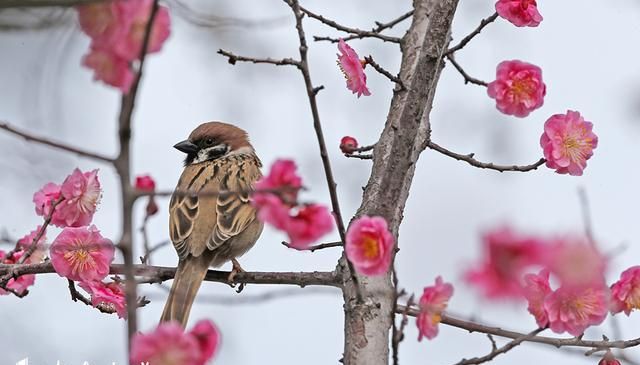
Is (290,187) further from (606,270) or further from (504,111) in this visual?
(504,111)

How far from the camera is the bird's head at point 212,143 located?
5777 millimetres

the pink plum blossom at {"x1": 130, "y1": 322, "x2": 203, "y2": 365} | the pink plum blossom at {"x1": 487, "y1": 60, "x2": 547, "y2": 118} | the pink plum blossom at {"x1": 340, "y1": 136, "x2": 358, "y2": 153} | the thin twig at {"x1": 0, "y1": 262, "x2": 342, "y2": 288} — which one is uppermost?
the pink plum blossom at {"x1": 487, "y1": 60, "x2": 547, "y2": 118}

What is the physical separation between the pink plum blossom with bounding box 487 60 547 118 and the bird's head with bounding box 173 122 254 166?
7.91 feet

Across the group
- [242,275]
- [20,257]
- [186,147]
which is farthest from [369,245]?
[186,147]

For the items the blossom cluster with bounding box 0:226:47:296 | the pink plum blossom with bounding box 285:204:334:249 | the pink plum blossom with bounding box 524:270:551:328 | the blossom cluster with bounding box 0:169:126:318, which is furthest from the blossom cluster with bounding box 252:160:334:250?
the blossom cluster with bounding box 0:226:47:296

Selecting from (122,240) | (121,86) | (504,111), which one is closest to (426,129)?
(504,111)

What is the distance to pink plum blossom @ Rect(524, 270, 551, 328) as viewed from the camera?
300 cm

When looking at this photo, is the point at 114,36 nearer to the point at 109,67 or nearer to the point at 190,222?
the point at 109,67

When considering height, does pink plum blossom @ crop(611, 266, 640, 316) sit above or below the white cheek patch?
below

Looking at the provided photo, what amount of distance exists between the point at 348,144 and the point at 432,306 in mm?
1278

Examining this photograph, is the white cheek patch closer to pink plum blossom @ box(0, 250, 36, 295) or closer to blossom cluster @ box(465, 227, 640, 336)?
pink plum blossom @ box(0, 250, 36, 295)

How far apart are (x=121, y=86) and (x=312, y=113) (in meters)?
0.49

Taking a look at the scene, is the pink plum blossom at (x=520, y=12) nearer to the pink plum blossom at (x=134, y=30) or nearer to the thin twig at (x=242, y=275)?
the thin twig at (x=242, y=275)

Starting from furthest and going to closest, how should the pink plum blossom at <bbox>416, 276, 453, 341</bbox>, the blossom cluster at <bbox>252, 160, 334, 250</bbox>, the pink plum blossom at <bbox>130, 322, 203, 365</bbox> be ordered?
the pink plum blossom at <bbox>416, 276, 453, 341</bbox>
the blossom cluster at <bbox>252, 160, 334, 250</bbox>
the pink plum blossom at <bbox>130, 322, 203, 365</bbox>
